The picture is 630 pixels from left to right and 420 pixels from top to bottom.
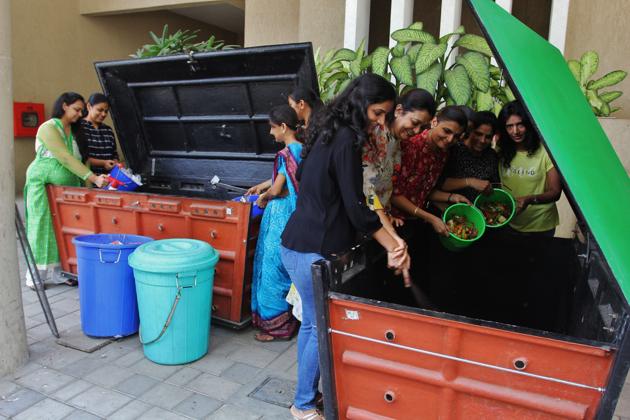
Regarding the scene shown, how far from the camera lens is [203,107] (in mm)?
4121

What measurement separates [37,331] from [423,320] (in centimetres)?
316

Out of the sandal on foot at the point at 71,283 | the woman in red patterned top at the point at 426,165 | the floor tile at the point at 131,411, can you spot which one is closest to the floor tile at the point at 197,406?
the floor tile at the point at 131,411

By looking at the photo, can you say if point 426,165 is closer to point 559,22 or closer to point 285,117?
point 285,117

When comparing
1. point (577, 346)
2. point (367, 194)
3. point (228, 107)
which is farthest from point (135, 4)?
point (577, 346)

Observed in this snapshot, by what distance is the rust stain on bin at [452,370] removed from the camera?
4.49 ft

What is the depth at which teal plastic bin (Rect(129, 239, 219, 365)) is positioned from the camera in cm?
286

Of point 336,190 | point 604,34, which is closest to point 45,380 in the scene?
point 336,190

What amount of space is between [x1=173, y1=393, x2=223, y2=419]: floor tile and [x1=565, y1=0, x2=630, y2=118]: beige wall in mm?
5383

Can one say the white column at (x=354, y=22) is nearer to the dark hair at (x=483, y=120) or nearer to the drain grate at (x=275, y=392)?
the dark hair at (x=483, y=120)

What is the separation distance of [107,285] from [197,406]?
1119mm

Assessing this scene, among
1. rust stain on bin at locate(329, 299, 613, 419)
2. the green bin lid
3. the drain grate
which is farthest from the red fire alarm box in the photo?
the green bin lid

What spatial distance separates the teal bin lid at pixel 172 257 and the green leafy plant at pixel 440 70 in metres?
2.03

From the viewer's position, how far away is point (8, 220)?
2887 millimetres

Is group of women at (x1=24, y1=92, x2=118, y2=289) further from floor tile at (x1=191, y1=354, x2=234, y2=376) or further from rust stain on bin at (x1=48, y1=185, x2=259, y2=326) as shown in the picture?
floor tile at (x1=191, y1=354, x2=234, y2=376)
